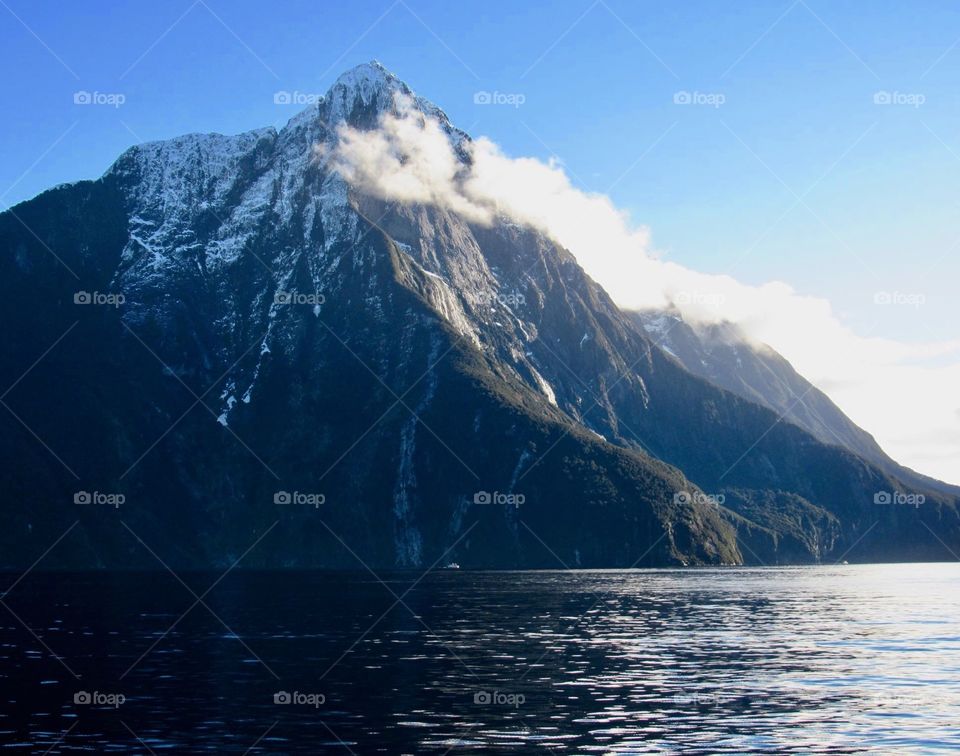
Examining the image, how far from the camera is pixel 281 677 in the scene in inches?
3022

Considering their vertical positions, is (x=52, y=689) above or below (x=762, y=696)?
above

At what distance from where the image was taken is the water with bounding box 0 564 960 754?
56875 millimetres

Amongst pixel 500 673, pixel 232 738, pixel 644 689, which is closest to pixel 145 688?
pixel 232 738

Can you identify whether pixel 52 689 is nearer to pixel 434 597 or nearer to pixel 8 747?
pixel 8 747

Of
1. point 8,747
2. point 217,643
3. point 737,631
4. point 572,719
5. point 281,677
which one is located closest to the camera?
point 8,747

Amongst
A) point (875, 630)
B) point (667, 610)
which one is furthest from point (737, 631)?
point (667, 610)

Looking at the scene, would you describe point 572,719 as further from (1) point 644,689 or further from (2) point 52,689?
(2) point 52,689

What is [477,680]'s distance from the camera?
76.0m

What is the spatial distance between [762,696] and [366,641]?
41716 millimetres

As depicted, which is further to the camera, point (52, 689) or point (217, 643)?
point (217, 643)

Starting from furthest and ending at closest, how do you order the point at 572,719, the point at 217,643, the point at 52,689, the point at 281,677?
1. the point at 217,643
2. the point at 281,677
3. the point at 52,689
4. the point at 572,719

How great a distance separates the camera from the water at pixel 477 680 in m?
56.9

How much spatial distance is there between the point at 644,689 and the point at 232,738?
1210 inches

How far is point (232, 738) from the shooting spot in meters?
56.2
